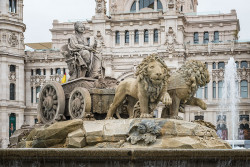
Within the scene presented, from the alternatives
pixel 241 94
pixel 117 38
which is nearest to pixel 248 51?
pixel 241 94

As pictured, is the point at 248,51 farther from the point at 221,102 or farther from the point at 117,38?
the point at 117,38

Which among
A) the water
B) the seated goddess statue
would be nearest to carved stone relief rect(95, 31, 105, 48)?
the water

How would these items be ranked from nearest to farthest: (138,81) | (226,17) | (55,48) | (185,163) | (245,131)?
(185,163)
(138,81)
(245,131)
(226,17)
(55,48)

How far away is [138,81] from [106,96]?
2.14 metres

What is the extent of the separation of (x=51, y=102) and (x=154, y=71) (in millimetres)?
4165

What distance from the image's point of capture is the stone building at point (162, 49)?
66.4 metres

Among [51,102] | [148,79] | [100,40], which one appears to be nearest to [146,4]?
[100,40]

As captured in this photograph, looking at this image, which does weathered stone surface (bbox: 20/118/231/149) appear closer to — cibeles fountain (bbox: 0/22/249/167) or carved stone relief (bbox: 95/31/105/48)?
cibeles fountain (bbox: 0/22/249/167)

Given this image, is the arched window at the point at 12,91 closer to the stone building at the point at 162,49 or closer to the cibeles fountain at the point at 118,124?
the stone building at the point at 162,49

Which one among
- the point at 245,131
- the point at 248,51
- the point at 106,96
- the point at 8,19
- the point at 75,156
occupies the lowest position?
the point at 245,131

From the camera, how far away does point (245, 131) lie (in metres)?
62.8

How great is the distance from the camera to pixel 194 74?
15125mm

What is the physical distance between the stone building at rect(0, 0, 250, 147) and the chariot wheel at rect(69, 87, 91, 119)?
159ft

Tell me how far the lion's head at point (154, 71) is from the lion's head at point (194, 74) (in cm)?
84
